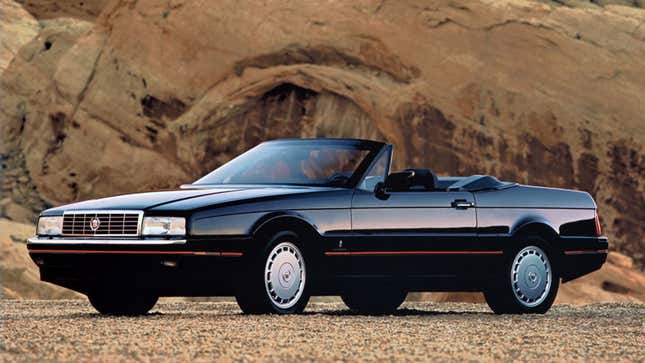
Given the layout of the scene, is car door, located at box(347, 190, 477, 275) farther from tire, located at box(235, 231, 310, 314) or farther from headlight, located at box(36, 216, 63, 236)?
headlight, located at box(36, 216, 63, 236)

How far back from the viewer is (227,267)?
435 inches

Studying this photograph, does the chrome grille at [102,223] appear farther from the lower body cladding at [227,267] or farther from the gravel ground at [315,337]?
the gravel ground at [315,337]

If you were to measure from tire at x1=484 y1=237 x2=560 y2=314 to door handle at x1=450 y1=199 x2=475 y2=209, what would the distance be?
67 centimetres

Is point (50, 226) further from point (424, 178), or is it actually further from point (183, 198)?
point (424, 178)

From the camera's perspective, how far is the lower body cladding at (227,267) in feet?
35.8

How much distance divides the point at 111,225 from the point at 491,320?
3.30 m

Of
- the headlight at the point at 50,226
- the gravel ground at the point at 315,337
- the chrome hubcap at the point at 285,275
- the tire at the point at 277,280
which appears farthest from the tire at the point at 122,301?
the chrome hubcap at the point at 285,275

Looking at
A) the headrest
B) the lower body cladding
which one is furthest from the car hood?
the headrest

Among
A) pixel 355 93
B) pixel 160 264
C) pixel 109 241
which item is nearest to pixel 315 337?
pixel 160 264

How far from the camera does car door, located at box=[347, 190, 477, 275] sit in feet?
39.0

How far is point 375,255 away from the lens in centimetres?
1195

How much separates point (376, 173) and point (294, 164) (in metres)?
0.78

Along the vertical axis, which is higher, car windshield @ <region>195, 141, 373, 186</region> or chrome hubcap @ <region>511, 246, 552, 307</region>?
car windshield @ <region>195, 141, 373, 186</region>

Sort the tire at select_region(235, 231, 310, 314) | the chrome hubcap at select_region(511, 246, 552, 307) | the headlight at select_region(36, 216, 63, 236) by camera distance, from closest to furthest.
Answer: the tire at select_region(235, 231, 310, 314)
the headlight at select_region(36, 216, 63, 236)
the chrome hubcap at select_region(511, 246, 552, 307)
